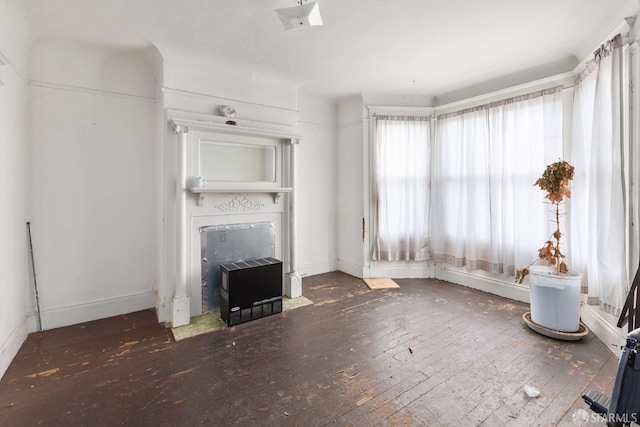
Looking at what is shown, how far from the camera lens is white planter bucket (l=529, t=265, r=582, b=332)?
97.8 inches

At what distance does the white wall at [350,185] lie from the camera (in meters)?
4.25

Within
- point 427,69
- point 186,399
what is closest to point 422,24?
point 427,69

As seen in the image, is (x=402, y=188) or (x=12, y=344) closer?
(x=12, y=344)

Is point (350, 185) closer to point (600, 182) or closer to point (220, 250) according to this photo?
point (220, 250)

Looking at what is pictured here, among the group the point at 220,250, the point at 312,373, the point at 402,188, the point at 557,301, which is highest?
the point at 402,188

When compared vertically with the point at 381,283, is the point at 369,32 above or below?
above

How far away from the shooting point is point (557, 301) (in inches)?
98.9

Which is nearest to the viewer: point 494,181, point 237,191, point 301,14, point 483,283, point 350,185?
point 301,14

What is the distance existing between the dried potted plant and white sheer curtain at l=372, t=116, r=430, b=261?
1545mm

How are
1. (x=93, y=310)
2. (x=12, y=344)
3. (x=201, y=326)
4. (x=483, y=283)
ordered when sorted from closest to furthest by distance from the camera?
(x=12, y=344)
(x=201, y=326)
(x=93, y=310)
(x=483, y=283)

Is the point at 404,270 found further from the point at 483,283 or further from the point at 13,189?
the point at 13,189

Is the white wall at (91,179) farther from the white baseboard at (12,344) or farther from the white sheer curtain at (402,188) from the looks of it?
the white sheer curtain at (402,188)

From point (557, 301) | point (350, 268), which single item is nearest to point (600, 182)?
point (557, 301)

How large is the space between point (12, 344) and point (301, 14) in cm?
328
